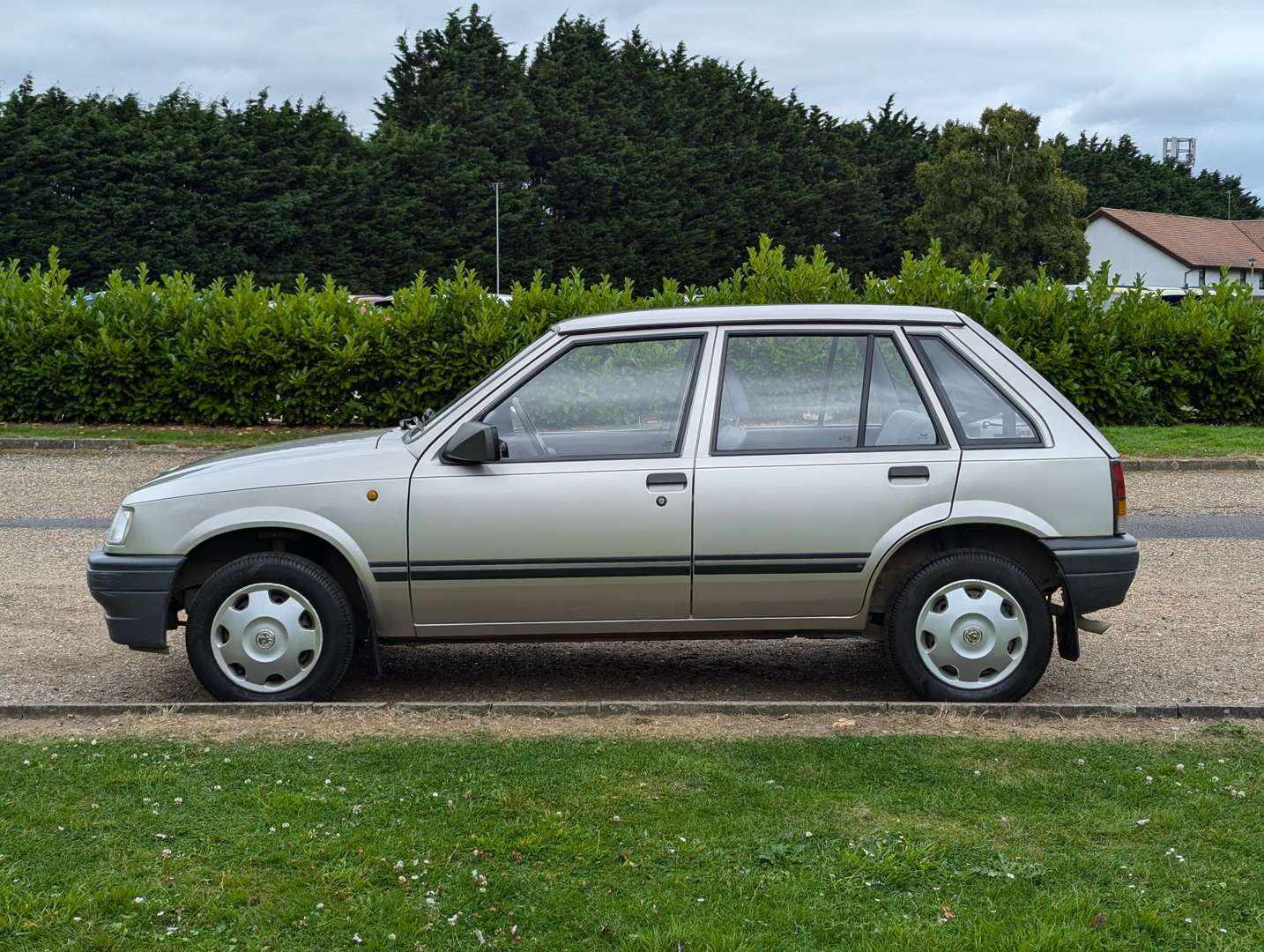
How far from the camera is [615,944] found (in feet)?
12.3

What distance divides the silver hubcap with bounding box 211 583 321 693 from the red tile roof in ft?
290

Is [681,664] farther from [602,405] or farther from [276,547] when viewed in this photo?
[276,547]

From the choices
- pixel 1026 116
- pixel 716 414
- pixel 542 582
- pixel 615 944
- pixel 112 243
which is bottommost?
pixel 615 944

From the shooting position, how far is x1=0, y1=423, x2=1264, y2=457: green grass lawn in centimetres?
1580

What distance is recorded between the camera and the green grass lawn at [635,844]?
3.84 metres

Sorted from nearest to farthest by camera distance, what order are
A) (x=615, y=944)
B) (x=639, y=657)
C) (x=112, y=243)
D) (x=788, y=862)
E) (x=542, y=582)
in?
(x=615, y=944), (x=788, y=862), (x=542, y=582), (x=639, y=657), (x=112, y=243)

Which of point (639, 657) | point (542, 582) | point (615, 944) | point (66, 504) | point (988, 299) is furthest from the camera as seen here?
point (988, 299)

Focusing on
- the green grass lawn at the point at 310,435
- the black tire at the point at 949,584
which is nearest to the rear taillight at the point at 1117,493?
the black tire at the point at 949,584

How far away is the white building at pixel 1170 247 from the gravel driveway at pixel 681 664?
81488 mm

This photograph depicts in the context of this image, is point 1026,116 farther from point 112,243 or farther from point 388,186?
point 112,243

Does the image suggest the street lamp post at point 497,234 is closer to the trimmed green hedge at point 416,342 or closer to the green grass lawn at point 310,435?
the trimmed green hedge at point 416,342

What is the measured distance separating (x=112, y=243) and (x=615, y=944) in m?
48.9

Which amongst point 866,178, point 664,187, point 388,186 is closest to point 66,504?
point 388,186

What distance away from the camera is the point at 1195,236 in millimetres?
91000
